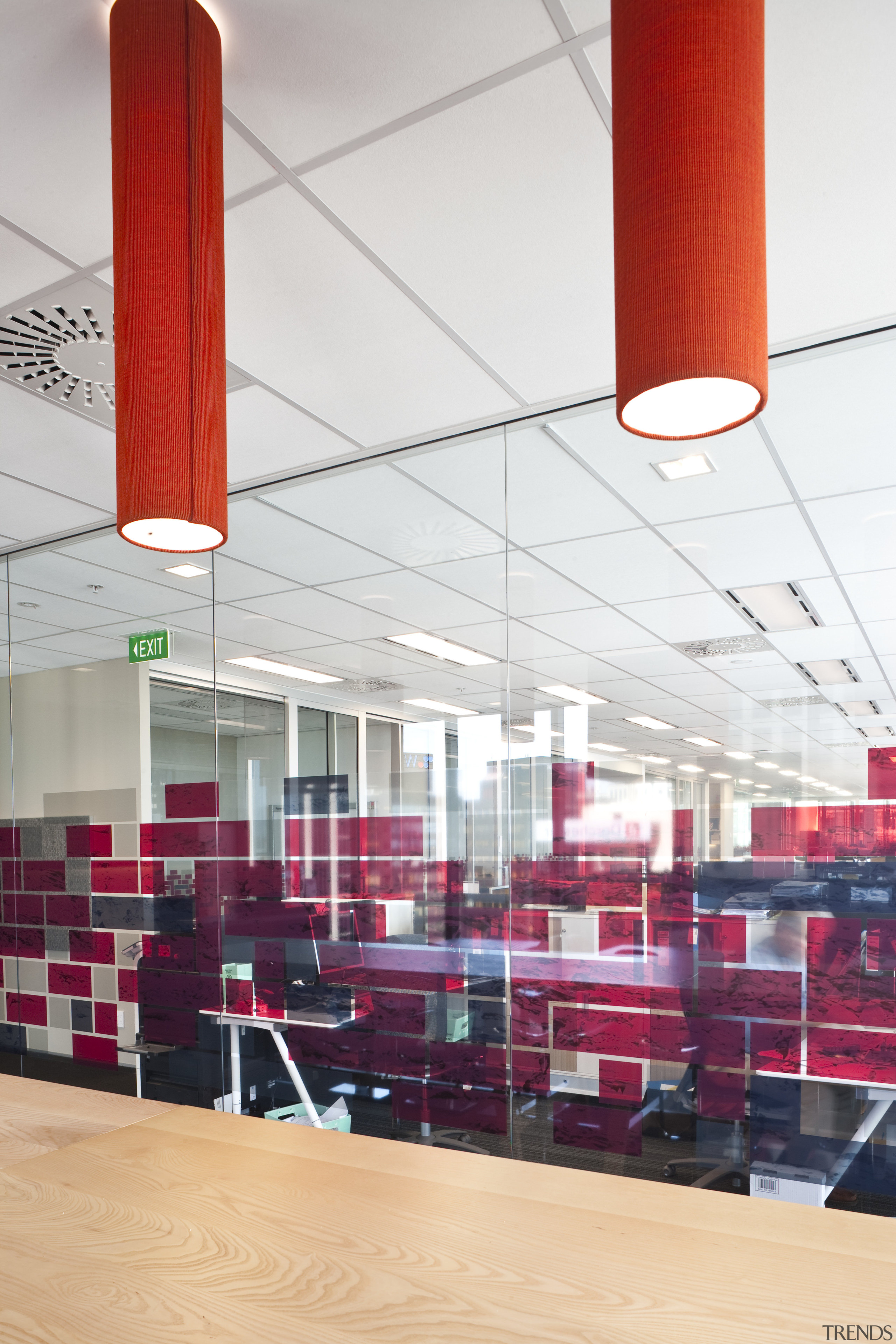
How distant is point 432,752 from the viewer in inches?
133

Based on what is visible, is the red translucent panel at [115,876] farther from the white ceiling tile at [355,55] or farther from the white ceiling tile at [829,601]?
the white ceiling tile at [355,55]

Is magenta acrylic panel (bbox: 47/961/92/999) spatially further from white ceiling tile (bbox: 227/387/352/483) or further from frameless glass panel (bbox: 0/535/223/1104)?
white ceiling tile (bbox: 227/387/352/483)

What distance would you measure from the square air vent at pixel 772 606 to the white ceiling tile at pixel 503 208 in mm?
989

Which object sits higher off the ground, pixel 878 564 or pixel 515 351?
pixel 515 351

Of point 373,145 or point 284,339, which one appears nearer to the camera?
point 373,145

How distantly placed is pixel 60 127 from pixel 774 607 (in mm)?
2384

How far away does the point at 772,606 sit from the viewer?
118 inches

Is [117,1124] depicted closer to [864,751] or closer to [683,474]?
[864,751]

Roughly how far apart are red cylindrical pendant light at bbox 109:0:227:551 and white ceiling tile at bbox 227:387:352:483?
1.52 meters

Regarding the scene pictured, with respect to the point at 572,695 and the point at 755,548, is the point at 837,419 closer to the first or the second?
the point at 755,548

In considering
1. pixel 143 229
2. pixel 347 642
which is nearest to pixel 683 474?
pixel 347 642

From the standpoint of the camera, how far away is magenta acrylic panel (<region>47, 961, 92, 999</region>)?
186 inches

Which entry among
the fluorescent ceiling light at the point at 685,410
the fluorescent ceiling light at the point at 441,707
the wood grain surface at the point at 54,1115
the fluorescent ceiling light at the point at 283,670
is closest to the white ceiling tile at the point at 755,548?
the fluorescent ceiling light at the point at 441,707

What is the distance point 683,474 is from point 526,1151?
7.80ft
